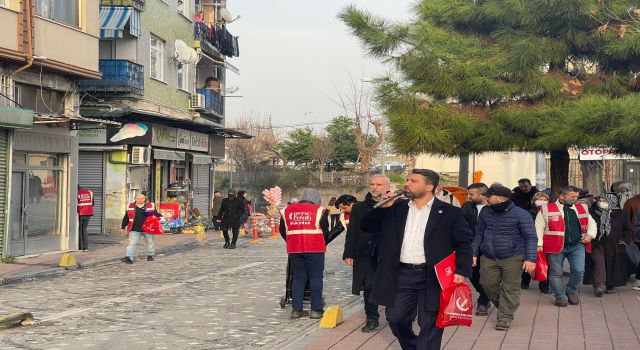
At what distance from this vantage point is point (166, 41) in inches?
1328

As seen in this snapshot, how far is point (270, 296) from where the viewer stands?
14.1 m

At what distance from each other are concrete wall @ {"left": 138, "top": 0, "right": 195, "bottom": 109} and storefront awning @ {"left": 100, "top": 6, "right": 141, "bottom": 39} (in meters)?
2.38

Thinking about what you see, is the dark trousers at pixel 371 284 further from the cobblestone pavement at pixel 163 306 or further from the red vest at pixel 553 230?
the red vest at pixel 553 230

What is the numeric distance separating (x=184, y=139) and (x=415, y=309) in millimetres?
28978

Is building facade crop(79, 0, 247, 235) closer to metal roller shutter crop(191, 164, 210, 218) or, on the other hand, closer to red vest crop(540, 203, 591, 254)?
metal roller shutter crop(191, 164, 210, 218)

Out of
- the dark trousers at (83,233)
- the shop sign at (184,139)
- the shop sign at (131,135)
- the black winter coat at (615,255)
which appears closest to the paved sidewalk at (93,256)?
the dark trousers at (83,233)

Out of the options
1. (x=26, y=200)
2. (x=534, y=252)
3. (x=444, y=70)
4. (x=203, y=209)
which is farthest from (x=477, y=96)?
(x=203, y=209)

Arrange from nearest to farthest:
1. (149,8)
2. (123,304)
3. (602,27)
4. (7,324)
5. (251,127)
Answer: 1. (7,324)
2. (123,304)
3. (602,27)
4. (149,8)
5. (251,127)

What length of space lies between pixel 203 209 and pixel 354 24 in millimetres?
24707

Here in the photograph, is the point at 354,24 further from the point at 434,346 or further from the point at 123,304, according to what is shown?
the point at 434,346

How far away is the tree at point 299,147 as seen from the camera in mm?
61250

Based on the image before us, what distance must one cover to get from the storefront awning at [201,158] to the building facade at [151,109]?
0.04 metres

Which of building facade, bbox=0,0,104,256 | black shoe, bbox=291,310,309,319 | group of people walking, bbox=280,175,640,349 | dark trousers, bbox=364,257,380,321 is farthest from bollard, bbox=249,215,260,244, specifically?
dark trousers, bbox=364,257,380,321

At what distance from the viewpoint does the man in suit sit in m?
7.08
